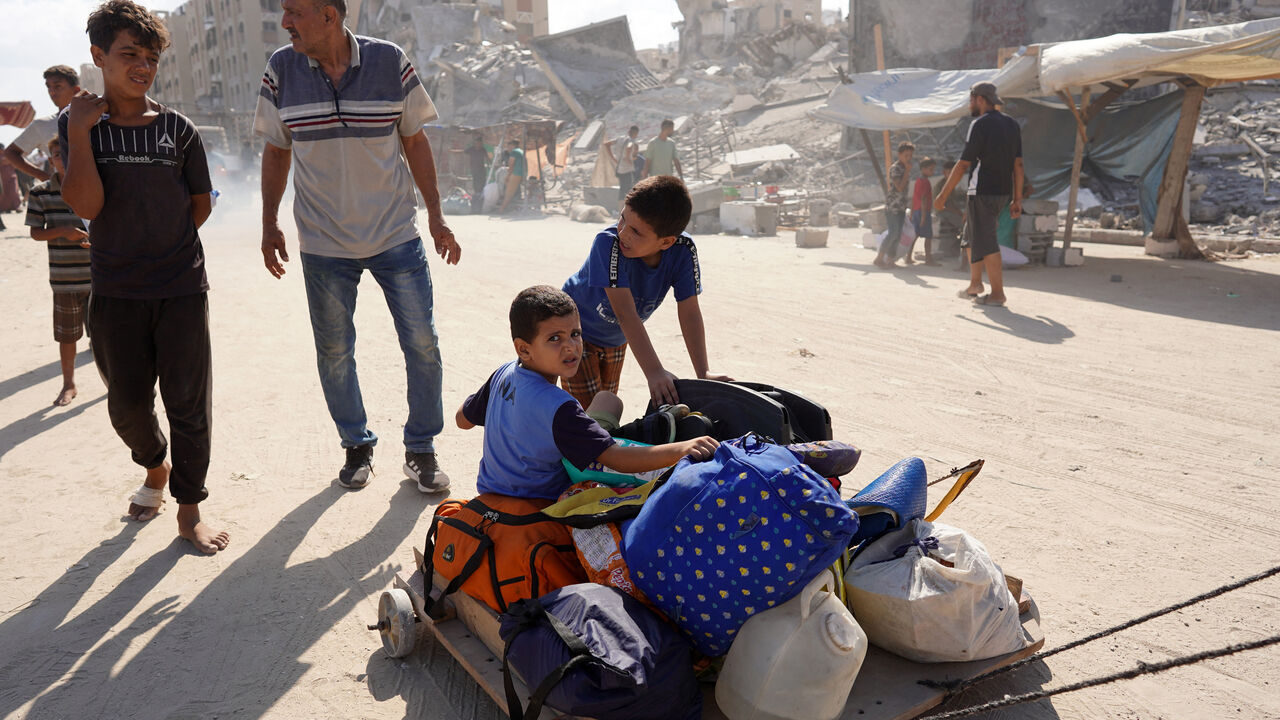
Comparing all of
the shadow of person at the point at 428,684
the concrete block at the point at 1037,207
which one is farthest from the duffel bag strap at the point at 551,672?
the concrete block at the point at 1037,207

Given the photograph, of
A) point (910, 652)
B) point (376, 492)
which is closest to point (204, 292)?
point (376, 492)

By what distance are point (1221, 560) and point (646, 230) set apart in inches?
99.3

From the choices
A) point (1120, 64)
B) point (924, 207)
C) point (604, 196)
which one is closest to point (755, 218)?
point (924, 207)

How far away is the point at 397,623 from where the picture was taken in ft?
8.50

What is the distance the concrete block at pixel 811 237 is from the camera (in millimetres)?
12688

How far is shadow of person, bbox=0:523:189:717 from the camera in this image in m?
2.53

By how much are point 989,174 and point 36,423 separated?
8.09 m

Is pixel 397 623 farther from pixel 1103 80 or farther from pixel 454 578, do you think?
→ pixel 1103 80

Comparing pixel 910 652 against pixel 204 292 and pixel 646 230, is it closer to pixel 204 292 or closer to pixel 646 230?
pixel 646 230

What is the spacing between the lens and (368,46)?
368 centimetres

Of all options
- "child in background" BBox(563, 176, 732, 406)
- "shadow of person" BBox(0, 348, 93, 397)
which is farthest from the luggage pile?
"shadow of person" BBox(0, 348, 93, 397)

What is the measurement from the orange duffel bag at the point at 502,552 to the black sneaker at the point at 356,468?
150 cm

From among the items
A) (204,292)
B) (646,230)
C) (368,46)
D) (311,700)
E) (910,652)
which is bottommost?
(311,700)

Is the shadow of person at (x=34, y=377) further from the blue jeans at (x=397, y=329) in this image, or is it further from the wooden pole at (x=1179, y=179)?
the wooden pole at (x=1179, y=179)
